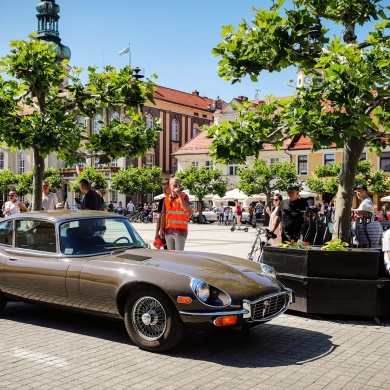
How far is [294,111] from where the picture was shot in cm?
744

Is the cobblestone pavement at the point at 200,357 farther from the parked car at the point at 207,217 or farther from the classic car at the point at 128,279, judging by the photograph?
the parked car at the point at 207,217

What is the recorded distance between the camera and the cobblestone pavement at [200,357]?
4730 mm

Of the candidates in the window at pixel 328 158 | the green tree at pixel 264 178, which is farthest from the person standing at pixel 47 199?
the window at pixel 328 158

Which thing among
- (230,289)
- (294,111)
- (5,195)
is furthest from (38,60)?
(5,195)

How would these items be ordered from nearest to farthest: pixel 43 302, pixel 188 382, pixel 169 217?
pixel 188 382, pixel 43 302, pixel 169 217

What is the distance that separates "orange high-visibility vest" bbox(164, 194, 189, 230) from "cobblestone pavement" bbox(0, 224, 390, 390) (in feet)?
9.52

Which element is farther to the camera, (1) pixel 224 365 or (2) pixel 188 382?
(1) pixel 224 365

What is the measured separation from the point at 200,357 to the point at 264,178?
39.7 m

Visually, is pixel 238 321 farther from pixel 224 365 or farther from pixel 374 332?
pixel 374 332

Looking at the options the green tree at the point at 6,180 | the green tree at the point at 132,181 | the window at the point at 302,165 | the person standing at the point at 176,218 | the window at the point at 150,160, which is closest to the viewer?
the person standing at the point at 176,218

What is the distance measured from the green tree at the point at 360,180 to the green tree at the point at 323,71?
35.6 meters

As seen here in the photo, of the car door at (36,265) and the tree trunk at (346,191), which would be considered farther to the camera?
the tree trunk at (346,191)

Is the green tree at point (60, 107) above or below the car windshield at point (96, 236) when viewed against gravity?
above

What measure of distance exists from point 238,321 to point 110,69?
8025mm
